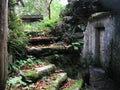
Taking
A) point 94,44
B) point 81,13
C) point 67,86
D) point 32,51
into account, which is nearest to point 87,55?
point 94,44

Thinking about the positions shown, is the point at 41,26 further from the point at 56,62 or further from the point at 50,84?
the point at 50,84

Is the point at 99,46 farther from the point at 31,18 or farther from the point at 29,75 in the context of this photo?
the point at 31,18

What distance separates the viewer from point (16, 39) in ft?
18.5

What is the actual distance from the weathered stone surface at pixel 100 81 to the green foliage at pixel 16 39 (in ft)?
7.68

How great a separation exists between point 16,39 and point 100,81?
2.74 m

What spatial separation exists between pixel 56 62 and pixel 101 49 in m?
2.27

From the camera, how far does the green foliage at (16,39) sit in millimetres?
5387

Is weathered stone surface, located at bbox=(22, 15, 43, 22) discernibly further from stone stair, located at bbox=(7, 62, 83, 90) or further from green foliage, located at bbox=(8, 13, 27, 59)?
stone stair, located at bbox=(7, 62, 83, 90)

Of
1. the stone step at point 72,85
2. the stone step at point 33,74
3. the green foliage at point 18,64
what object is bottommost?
the stone step at point 72,85

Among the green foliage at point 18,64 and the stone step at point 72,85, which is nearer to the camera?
the green foliage at point 18,64

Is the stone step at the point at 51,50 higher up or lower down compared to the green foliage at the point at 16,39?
lower down

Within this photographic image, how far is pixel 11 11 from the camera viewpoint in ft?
19.1

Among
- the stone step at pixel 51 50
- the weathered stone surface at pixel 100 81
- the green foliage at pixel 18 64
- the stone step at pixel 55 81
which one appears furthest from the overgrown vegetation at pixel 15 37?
the weathered stone surface at pixel 100 81

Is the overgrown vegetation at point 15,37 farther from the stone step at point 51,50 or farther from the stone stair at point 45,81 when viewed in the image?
the stone stair at point 45,81
